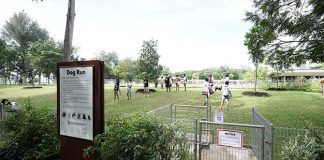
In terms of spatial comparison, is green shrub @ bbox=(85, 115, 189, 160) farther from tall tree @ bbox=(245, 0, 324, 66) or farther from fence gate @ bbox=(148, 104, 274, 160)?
tall tree @ bbox=(245, 0, 324, 66)

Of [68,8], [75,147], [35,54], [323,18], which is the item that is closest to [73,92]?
[75,147]

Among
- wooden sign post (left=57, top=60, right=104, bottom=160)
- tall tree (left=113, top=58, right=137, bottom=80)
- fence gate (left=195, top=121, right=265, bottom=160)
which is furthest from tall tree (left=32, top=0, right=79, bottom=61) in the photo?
tall tree (left=113, top=58, right=137, bottom=80)

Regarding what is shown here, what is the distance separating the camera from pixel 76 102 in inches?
197

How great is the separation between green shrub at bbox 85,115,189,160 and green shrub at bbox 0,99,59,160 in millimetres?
1549

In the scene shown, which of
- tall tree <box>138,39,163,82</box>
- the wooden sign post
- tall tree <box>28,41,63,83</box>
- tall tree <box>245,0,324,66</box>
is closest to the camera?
the wooden sign post

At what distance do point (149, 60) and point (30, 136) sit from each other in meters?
21.6

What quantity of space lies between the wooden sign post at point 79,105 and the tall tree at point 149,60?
21522 millimetres

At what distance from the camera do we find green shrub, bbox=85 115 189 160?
4090 millimetres

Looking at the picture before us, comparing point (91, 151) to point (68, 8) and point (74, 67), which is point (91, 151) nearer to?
point (74, 67)

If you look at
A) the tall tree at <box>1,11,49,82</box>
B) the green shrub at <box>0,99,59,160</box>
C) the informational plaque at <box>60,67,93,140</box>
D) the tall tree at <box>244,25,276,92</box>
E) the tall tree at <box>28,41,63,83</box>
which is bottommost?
the green shrub at <box>0,99,59,160</box>

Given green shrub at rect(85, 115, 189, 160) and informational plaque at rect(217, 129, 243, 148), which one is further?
informational plaque at rect(217, 129, 243, 148)

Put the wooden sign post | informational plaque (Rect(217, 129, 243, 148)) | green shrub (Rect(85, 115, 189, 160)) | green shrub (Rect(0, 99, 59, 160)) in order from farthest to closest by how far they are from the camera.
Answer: green shrub (Rect(0, 99, 59, 160))
the wooden sign post
informational plaque (Rect(217, 129, 243, 148))
green shrub (Rect(85, 115, 189, 160))

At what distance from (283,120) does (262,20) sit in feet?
15.2

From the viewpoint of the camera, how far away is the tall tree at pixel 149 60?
26906mm
